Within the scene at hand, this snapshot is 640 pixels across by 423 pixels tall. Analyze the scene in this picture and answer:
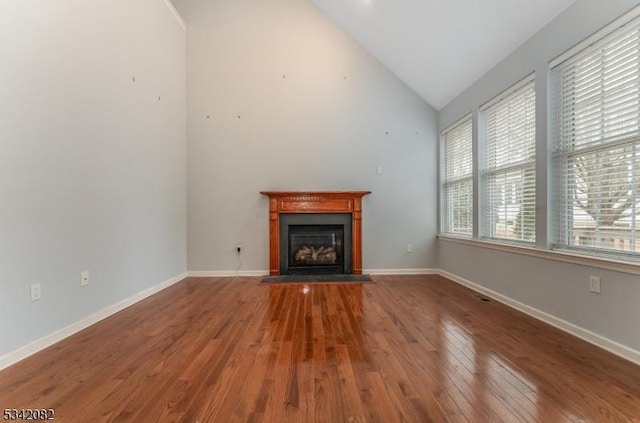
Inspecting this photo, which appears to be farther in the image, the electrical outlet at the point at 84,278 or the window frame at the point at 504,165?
the window frame at the point at 504,165

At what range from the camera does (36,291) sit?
219 centimetres

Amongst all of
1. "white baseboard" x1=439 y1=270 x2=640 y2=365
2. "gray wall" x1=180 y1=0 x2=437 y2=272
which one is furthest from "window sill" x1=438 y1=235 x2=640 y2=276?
"gray wall" x1=180 y1=0 x2=437 y2=272

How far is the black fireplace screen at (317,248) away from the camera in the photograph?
498cm

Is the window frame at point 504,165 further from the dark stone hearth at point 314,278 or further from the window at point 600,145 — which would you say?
the dark stone hearth at point 314,278

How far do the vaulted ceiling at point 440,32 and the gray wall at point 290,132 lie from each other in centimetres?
36

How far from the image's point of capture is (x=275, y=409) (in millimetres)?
1482

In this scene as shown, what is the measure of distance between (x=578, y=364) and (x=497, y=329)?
636 millimetres

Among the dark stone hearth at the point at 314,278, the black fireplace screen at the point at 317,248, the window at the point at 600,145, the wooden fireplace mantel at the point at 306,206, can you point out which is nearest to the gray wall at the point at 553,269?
the window at the point at 600,145

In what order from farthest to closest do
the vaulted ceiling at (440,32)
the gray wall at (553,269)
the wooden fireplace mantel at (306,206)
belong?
the wooden fireplace mantel at (306,206), the vaulted ceiling at (440,32), the gray wall at (553,269)

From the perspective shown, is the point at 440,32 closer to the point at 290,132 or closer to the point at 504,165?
the point at 504,165

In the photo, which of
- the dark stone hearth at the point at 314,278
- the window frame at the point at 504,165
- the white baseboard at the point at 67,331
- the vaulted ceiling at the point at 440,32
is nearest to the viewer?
the white baseboard at the point at 67,331

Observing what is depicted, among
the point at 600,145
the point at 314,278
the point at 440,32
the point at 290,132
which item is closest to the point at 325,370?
the point at 600,145

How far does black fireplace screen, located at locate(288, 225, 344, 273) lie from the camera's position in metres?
4.98

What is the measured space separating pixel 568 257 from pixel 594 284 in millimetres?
273
